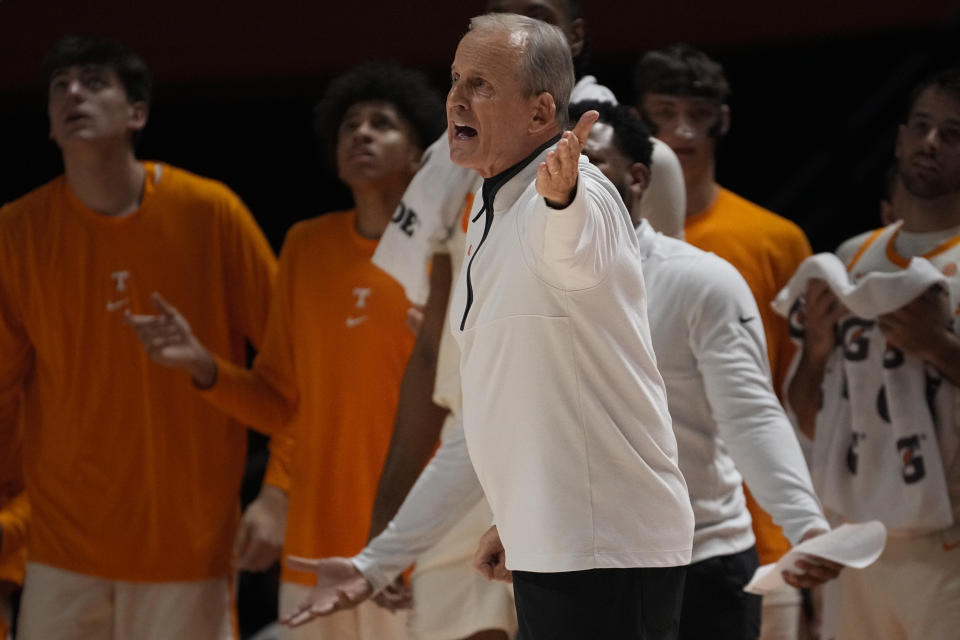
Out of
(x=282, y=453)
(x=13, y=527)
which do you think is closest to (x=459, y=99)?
(x=282, y=453)

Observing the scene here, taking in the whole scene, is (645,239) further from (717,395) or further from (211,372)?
(211,372)

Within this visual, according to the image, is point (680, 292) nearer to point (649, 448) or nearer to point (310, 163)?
point (649, 448)

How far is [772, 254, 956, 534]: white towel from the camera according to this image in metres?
3.38

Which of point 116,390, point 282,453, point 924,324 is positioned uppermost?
point 924,324

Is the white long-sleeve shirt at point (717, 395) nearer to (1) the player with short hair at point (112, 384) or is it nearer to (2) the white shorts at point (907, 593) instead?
(2) the white shorts at point (907, 593)

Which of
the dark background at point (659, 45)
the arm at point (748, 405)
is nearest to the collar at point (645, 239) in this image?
the arm at point (748, 405)

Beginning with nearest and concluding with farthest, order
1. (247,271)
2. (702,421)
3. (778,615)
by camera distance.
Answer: (702,421), (778,615), (247,271)

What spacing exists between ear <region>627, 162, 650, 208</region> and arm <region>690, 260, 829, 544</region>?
0.69ft

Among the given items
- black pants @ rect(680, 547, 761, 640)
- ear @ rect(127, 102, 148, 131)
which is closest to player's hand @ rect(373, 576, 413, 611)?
black pants @ rect(680, 547, 761, 640)

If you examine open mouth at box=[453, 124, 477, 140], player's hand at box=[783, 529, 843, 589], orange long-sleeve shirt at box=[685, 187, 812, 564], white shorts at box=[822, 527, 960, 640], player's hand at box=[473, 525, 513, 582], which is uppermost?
open mouth at box=[453, 124, 477, 140]

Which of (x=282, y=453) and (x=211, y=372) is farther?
(x=282, y=453)

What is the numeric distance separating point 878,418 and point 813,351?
0.25 m

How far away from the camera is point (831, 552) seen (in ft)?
8.20

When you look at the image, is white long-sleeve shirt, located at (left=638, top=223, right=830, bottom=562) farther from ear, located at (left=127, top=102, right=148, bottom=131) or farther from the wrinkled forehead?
ear, located at (left=127, top=102, right=148, bottom=131)
